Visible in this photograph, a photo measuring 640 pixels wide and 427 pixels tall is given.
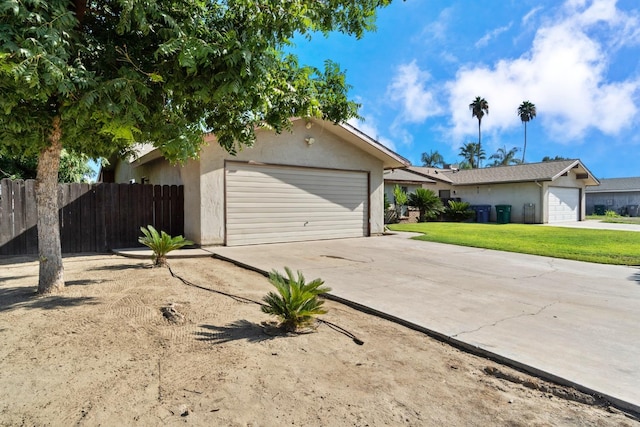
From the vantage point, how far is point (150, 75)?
3816mm

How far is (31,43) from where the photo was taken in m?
3.06

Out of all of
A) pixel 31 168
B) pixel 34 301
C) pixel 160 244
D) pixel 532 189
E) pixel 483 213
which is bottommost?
pixel 34 301

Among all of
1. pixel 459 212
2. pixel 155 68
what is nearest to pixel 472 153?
pixel 459 212

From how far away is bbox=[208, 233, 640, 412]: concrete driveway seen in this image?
10.0 ft

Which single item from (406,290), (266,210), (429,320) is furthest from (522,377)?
(266,210)

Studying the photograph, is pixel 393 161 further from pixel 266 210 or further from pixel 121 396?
pixel 121 396

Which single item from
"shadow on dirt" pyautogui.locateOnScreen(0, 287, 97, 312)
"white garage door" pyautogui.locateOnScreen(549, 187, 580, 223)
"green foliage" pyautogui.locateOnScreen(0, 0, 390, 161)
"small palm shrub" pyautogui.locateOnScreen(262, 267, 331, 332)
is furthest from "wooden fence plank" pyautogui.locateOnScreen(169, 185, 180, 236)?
"white garage door" pyautogui.locateOnScreen(549, 187, 580, 223)

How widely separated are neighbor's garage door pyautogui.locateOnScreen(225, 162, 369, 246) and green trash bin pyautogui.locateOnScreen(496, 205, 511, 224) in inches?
549

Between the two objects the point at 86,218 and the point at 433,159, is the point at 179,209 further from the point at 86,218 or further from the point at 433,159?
the point at 433,159

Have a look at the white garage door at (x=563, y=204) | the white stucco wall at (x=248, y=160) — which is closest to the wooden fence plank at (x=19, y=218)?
the white stucco wall at (x=248, y=160)

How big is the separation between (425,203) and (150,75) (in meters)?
21.0

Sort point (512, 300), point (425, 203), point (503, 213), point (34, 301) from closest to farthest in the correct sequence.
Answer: point (34, 301) < point (512, 300) < point (425, 203) < point (503, 213)

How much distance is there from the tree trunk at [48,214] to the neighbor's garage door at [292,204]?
213 inches

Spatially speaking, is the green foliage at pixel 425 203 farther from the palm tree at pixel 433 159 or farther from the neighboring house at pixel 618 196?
the palm tree at pixel 433 159
